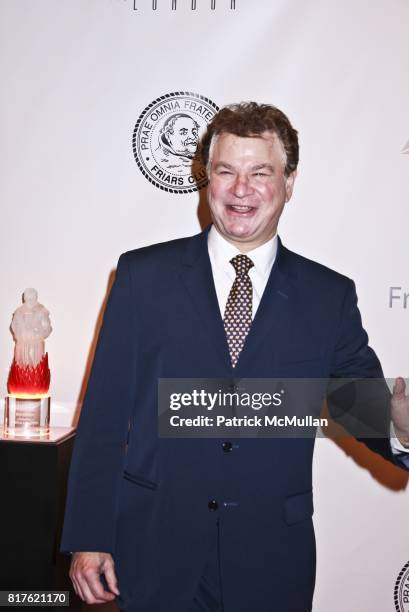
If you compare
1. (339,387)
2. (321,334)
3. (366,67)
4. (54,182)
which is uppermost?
(366,67)

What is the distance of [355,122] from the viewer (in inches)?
102

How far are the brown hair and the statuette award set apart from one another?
0.93 metres

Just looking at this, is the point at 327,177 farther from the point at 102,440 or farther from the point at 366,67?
the point at 102,440

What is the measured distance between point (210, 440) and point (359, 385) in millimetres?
471

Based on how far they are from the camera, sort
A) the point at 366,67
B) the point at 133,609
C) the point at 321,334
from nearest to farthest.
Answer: the point at 133,609, the point at 321,334, the point at 366,67

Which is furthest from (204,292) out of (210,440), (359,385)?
(359,385)

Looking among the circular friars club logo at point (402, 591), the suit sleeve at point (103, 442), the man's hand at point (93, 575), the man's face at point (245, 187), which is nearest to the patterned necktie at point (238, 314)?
the man's face at point (245, 187)

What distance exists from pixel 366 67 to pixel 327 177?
0.41 metres

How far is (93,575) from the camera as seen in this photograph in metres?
1.74

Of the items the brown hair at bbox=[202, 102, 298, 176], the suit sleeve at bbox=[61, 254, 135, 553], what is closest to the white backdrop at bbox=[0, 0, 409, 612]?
the brown hair at bbox=[202, 102, 298, 176]

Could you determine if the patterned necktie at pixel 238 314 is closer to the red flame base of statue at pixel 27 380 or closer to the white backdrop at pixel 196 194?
the white backdrop at pixel 196 194

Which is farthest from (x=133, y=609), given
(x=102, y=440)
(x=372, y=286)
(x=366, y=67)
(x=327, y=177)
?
(x=366, y=67)

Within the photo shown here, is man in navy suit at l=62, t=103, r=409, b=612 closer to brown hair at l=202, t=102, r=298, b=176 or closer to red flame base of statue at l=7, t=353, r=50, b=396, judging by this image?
brown hair at l=202, t=102, r=298, b=176

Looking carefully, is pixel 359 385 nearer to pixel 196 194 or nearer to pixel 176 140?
pixel 196 194
